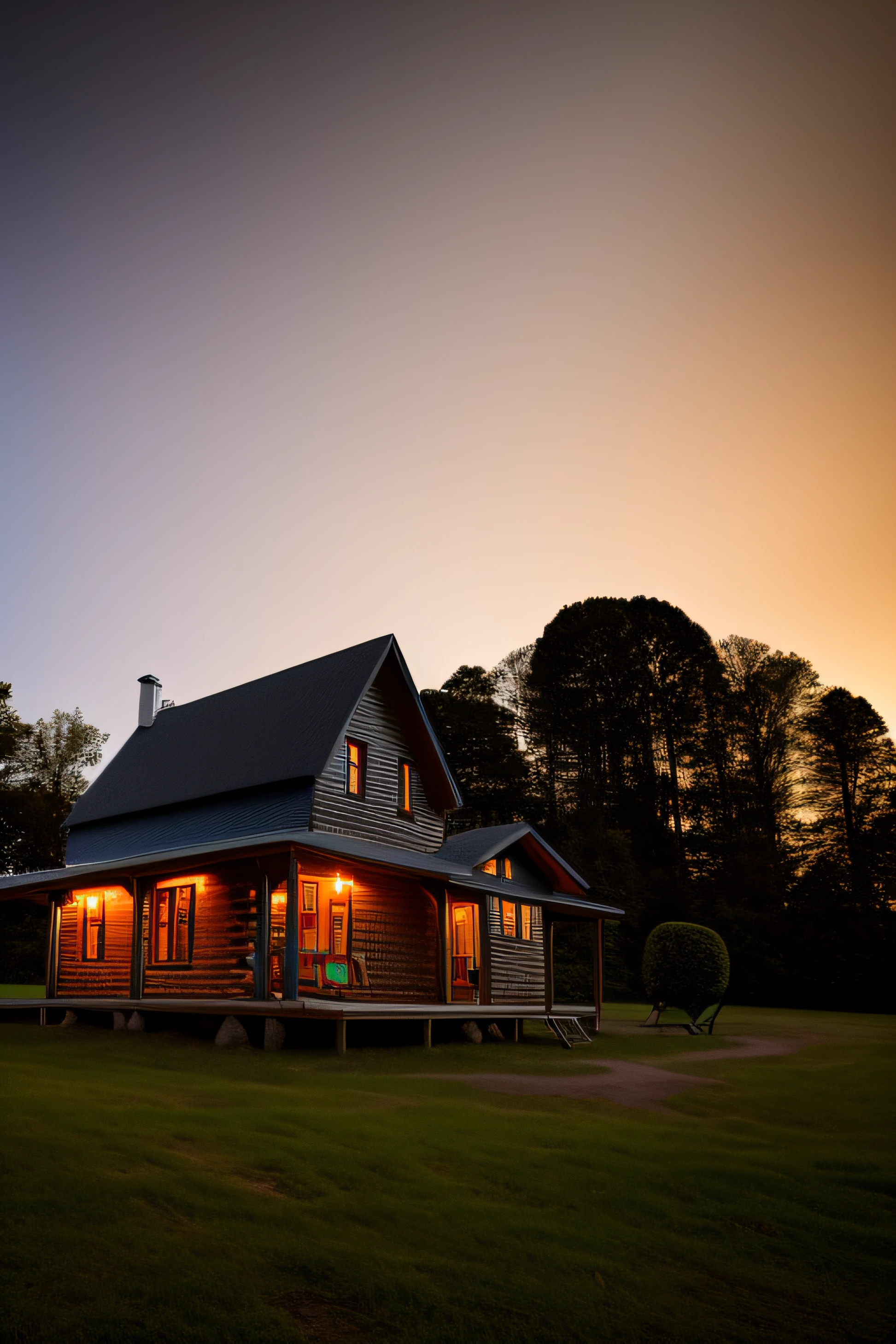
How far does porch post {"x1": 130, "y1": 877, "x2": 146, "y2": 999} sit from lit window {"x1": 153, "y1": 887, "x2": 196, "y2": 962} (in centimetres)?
163

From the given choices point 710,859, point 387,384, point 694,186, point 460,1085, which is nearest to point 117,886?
point 460,1085

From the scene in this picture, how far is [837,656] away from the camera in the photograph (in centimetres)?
5359

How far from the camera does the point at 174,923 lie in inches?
914

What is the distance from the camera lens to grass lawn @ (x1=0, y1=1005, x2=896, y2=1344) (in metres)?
5.45

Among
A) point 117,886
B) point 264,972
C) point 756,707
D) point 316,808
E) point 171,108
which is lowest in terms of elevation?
point 264,972

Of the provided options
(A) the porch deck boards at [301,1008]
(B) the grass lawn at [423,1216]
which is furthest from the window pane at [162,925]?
(B) the grass lawn at [423,1216]

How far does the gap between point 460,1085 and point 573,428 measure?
16552mm

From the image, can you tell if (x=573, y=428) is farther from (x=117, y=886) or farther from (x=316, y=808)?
(x=117, y=886)

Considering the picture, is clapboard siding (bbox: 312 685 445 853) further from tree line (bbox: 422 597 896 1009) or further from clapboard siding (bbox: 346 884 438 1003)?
tree line (bbox: 422 597 896 1009)

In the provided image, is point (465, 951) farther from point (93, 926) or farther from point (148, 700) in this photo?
point (148, 700)

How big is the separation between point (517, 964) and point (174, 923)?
9338 millimetres

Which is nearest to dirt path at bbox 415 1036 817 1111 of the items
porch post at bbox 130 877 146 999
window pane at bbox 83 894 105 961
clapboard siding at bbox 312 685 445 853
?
clapboard siding at bbox 312 685 445 853

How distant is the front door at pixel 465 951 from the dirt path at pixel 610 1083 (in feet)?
18.2

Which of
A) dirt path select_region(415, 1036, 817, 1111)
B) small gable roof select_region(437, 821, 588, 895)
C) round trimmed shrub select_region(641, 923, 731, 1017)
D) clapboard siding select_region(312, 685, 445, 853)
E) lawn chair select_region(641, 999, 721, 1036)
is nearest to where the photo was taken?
dirt path select_region(415, 1036, 817, 1111)
